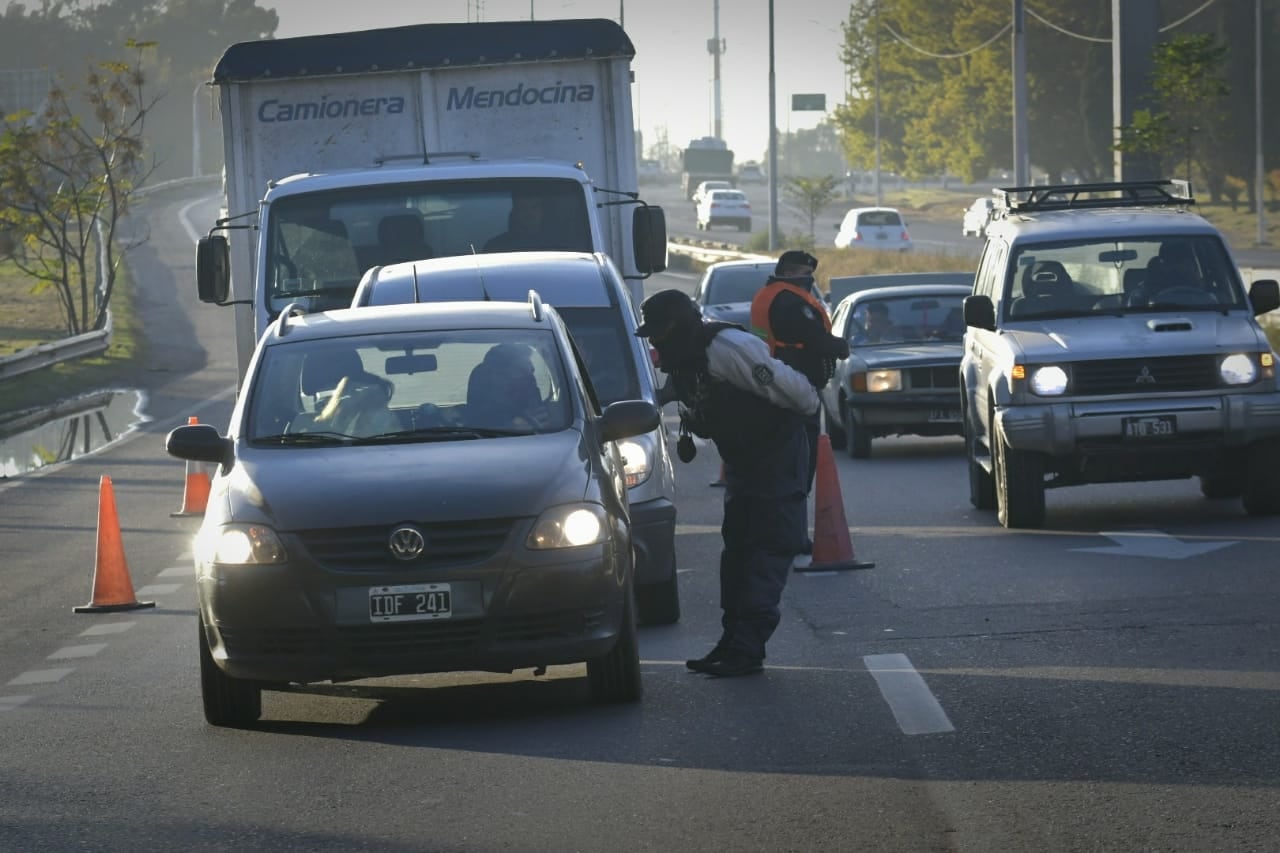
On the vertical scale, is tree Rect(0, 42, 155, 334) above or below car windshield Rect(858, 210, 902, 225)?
above

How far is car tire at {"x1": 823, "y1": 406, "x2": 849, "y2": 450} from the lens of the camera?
22.0 metres

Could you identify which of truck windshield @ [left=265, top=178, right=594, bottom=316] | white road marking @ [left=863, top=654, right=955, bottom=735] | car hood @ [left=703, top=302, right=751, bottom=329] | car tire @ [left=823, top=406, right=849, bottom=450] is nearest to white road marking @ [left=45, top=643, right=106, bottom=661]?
truck windshield @ [left=265, top=178, right=594, bottom=316]

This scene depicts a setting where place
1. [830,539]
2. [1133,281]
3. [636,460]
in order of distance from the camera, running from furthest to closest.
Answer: [1133,281]
[830,539]
[636,460]

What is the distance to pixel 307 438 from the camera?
30.8 feet

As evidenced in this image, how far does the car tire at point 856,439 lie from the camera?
68.7 feet

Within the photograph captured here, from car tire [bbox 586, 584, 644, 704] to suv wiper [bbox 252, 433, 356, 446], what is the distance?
53.1 inches

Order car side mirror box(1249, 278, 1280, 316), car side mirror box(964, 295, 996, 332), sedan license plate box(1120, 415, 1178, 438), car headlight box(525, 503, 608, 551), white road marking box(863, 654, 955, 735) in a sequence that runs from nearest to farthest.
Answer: white road marking box(863, 654, 955, 735) < car headlight box(525, 503, 608, 551) < sedan license plate box(1120, 415, 1178, 438) < car side mirror box(1249, 278, 1280, 316) < car side mirror box(964, 295, 996, 332)

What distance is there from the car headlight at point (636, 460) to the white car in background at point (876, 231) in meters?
53.6

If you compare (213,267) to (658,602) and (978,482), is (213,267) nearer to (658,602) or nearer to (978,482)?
(978,482)

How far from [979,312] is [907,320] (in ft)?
23.2

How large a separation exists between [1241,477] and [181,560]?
7009 millimetres

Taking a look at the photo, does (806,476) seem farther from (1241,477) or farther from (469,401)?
(1241,477)

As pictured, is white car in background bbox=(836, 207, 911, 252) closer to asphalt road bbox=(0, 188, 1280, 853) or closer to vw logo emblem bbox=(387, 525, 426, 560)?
asphalt road bbox=(0, 188, 1280, 853)

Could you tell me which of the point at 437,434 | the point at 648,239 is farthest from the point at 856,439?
the point at 437,434
